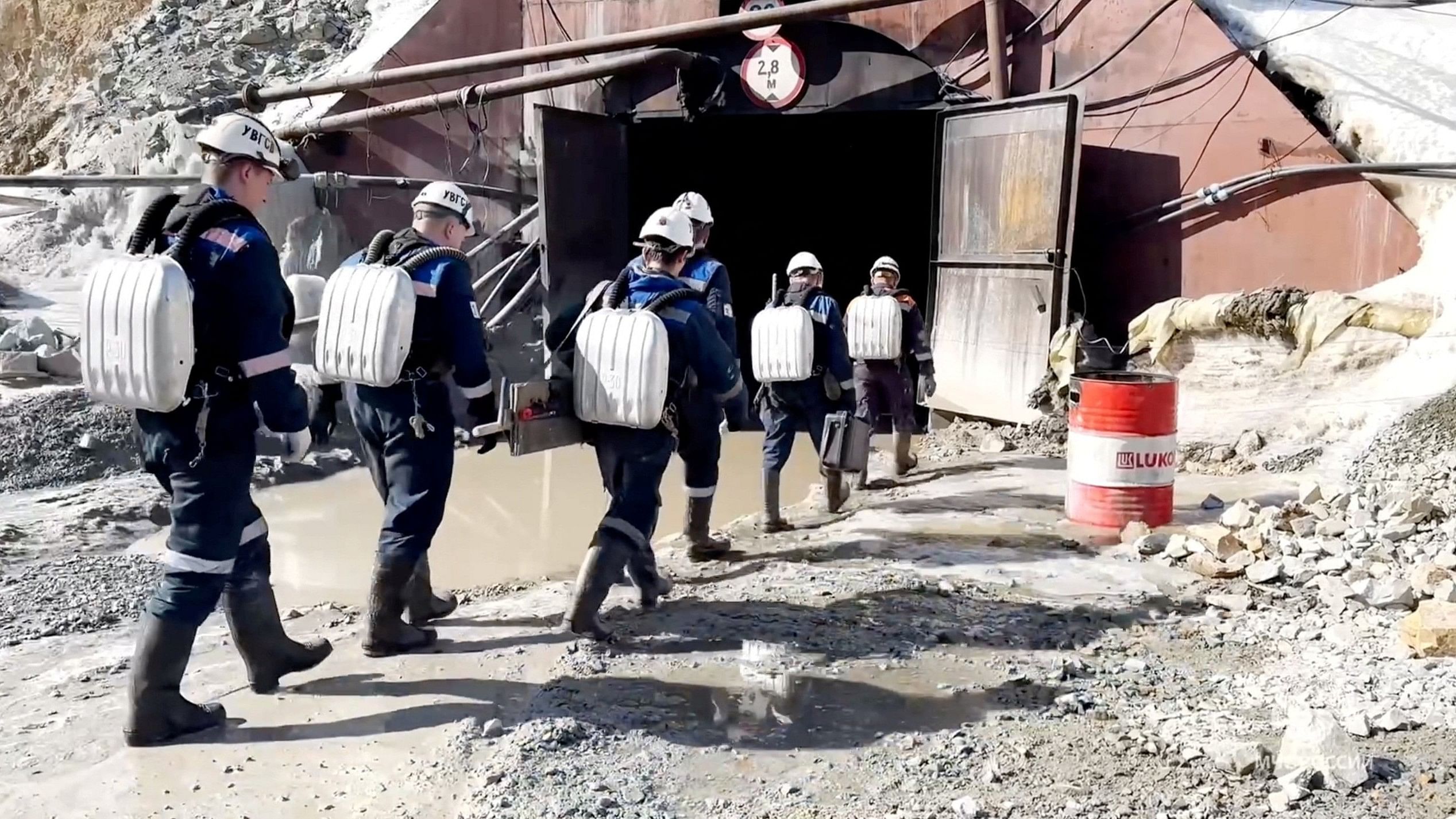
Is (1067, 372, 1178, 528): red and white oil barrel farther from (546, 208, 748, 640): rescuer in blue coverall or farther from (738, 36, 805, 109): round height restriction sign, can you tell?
(738, 36, 805, 109): round height restriction sign

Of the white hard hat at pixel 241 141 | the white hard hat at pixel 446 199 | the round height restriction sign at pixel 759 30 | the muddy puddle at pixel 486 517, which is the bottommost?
the muddy puddle at pixel 486 517

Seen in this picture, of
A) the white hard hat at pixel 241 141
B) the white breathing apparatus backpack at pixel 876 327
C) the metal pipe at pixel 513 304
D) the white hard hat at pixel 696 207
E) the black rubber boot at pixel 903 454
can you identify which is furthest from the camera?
the metal pipe at pixel 513 304

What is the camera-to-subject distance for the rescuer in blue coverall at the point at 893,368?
7668 millimetres

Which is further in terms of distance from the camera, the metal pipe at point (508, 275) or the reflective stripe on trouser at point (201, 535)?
the metal pipe at point (508, 275)

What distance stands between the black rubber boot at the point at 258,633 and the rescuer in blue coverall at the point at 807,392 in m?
3.13

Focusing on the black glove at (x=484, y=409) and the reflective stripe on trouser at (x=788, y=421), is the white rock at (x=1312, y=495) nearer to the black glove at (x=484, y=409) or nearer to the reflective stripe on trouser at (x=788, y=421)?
the reflective stripe on trouser at (x=788, y=421)

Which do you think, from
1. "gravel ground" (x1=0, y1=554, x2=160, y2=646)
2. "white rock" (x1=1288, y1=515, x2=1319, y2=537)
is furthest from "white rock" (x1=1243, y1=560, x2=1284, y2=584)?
"gravel ground" (x1=0, y1=554, x2=160, y2=646)

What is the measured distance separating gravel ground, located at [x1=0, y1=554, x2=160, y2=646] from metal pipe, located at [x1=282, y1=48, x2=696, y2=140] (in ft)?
19.1

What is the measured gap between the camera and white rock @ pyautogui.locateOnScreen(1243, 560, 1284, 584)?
4.86m

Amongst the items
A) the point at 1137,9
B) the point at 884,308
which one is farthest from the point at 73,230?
the point at 1137,9

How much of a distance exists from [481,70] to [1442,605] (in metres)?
8.71

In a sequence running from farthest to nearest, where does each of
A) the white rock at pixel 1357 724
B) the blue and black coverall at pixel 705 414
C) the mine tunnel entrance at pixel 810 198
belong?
1. the mine tunnel entrance at pixel 810 198
2. the blue and black coverall at pixel 705 414
3. the white rock at pixel 1357 724

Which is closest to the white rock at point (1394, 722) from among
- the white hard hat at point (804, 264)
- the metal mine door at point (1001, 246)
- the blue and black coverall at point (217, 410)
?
the blue and black coverall at point (217, 410)

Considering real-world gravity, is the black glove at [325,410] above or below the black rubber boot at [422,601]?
above
